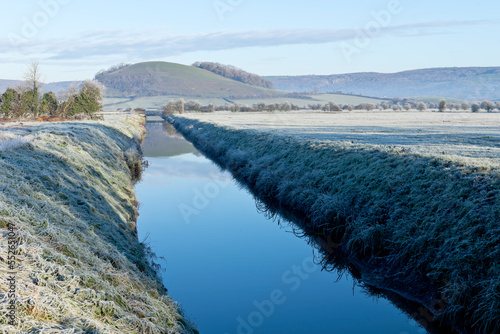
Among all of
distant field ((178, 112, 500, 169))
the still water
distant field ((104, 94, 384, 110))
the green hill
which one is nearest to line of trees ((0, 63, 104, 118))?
distant field ((178, 112, 500, 169))

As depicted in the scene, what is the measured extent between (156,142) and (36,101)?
469 inches

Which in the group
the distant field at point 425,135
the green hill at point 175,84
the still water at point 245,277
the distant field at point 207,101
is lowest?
the still water at point 245,277

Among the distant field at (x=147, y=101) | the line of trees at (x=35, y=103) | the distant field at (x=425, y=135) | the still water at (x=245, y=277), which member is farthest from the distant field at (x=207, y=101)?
the still water at (x=245, y=277)

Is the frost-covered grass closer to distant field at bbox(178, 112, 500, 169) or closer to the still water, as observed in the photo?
distant field at bbox(178, 112, 500, 169)

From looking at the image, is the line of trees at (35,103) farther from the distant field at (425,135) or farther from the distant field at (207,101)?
the distant field at (207,101)

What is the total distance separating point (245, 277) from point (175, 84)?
175345mm

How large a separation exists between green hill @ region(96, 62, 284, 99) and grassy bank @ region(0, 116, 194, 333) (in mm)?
154544

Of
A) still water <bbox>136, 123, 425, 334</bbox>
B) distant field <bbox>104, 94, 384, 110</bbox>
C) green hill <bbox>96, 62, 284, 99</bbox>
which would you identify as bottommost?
still water <bbox>136, 123, 425, 334</bbox>

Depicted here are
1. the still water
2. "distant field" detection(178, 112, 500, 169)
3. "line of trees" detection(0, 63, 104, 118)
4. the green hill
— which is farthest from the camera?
the green hill

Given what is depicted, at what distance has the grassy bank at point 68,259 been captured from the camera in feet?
14.0

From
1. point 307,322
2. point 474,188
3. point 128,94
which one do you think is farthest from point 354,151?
point 128,94

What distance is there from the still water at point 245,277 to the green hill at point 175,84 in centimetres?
14963

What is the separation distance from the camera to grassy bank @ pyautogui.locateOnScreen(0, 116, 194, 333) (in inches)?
169

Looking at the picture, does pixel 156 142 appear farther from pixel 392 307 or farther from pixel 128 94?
pixel 128 94
